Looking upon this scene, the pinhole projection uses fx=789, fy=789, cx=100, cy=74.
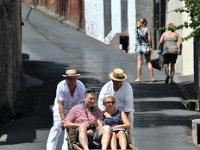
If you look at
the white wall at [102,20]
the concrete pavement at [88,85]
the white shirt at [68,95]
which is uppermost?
the white wall at [102,20]

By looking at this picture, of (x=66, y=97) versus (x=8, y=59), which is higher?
(x=8, y=59)

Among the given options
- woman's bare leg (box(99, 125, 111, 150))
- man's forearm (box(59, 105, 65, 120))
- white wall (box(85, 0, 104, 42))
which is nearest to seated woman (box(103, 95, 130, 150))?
woman's bare leg (box(99, 125, 111, 150))

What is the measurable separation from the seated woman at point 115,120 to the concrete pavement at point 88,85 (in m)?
2.00

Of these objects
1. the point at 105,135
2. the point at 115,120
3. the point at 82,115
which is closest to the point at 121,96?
the point at 115,120

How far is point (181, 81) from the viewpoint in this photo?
20.7 m

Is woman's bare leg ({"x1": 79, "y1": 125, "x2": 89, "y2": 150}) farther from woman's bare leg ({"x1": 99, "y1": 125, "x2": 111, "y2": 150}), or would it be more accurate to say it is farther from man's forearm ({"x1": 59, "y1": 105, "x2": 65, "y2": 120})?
man's forearm ({"x1": 59, "y1": 105, "x2": 65, "y2": 120})

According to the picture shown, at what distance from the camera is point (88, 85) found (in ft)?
62.6

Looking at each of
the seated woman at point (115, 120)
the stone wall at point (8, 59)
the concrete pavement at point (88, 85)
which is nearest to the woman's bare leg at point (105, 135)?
the seated woman at point (115, 120)

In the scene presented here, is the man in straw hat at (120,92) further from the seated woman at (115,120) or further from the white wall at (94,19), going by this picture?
the white wall at (94,19)

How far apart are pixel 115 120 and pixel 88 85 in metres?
8.45

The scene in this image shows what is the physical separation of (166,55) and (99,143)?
8921 mm

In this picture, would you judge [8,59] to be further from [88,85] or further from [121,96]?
[121,96]

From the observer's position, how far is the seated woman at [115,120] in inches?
408

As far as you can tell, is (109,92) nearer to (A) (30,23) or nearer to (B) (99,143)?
(B) (99,143)
